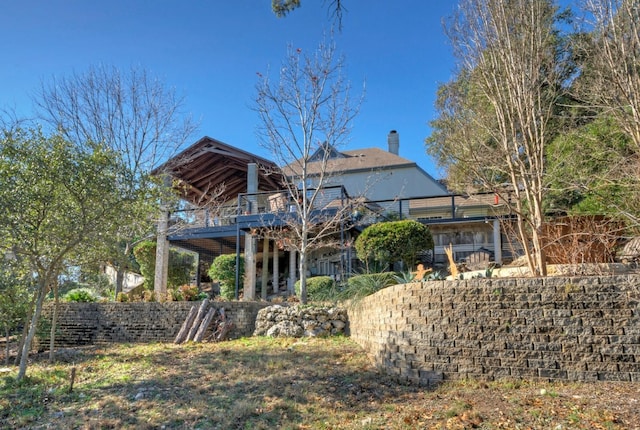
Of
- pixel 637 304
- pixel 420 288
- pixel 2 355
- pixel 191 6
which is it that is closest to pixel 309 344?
pixel 420 288

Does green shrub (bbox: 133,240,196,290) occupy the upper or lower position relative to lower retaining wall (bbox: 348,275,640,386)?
upper

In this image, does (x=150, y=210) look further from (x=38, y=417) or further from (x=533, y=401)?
(x=533, y=401)

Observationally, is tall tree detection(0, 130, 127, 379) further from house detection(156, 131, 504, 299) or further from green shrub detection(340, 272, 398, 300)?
green shrub detection(340, 272, 398, 300)

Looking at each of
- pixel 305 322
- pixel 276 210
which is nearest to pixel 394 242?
pixel 305 322

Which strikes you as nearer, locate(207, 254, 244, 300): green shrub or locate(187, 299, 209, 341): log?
locate(187, 299, 209, 341): log

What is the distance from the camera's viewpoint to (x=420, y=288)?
21.3ft

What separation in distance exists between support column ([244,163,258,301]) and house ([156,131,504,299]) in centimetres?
3

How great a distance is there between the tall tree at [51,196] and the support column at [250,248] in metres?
6.66

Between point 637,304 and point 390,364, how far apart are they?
3290 millimetres

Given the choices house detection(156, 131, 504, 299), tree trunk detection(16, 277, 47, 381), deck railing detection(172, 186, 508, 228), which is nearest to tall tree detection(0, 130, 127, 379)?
tree trunk detection(16, 277, 47, 381)

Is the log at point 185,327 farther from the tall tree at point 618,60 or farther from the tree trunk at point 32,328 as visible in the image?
the tall tree at point 618,60

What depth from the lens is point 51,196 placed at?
718 centimetres

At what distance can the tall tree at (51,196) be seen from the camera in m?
6.96

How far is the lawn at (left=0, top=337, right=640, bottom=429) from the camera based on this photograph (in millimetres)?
4715
